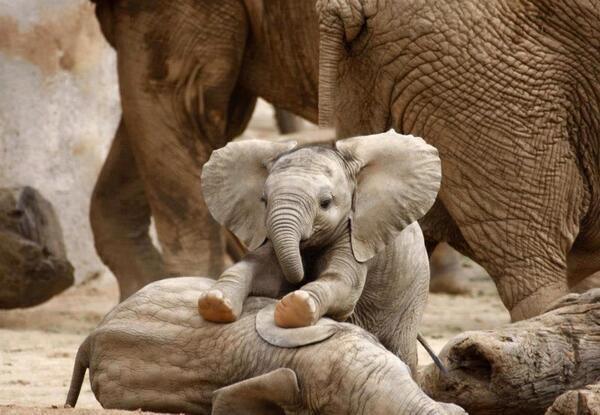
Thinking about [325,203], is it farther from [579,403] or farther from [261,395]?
[579,403]

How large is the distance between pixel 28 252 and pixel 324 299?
11.8 feet

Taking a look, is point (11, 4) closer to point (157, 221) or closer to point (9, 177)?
point (9, 177)

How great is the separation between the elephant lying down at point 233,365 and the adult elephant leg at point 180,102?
269 centimetres

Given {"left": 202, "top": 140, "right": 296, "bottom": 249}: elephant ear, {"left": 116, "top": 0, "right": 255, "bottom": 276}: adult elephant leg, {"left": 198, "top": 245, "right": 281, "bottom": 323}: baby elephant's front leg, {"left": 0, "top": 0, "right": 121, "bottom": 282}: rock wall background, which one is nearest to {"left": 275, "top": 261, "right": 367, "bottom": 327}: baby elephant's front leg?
{"left": 198, "top": 245, "right": 281, "bottom": 323}: baby elephant's front leg

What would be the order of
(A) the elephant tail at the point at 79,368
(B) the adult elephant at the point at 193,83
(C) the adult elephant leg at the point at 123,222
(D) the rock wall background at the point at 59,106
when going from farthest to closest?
(D) the rock wall background at the point at 59,106 < (C) the adult elephant leg at the point at 123,222 < (B) the adult elephant at the point at 193,83 < (A) the elephant tail at the point at 79,368

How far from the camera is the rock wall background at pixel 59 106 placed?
26.8ft

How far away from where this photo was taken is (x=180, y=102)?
6664 mm

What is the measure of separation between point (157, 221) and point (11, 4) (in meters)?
1.80

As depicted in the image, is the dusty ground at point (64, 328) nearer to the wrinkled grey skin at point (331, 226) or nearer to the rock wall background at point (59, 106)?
the rock wall background at point (59, 106)

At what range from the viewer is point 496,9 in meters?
5.04

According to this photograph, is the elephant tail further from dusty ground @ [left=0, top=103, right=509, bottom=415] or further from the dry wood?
the dry wood

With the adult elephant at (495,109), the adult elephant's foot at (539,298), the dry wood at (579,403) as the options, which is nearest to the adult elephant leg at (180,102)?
the adult elephant at (495,109)

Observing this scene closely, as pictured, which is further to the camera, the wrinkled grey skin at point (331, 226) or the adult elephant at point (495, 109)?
the adult elephant at point (495, 109)

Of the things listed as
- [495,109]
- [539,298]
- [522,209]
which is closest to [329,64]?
[495,109]
